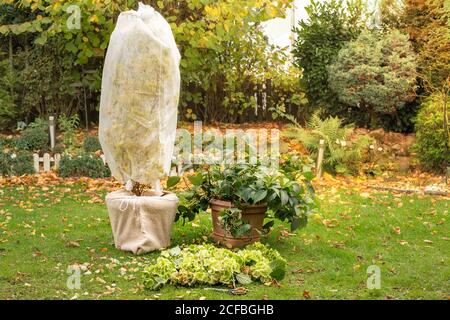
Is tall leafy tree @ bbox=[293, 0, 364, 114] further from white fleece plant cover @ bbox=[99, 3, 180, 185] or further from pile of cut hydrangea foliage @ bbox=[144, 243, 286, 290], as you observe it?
pile of cut hydrangea foliage @ bbox=[144, 243, 286, 290]

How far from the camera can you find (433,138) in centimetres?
1141

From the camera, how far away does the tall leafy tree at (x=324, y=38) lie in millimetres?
12977

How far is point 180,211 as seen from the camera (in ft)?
23.2

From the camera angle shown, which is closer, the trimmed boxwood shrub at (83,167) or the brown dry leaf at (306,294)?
the brown dry leaf at (306,294)

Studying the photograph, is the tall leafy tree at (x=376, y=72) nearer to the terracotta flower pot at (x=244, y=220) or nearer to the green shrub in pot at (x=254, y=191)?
the green shrub in pot at (x=254, y=191)

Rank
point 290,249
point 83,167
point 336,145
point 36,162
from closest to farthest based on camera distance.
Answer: point 290,249 → point 83,167 → point 36,162 → point 336,145

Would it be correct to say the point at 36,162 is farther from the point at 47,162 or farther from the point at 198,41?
the point at 198,41

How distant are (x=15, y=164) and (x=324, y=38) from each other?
5909 millimetres

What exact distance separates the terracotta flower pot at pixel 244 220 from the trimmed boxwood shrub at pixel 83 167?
4.16 metres

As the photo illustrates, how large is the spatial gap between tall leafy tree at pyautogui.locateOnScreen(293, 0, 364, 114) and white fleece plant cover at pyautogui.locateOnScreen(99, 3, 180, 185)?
21.8ft

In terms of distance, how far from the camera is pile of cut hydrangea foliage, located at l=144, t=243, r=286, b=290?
566cm

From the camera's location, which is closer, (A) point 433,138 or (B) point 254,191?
(B) point 254,191

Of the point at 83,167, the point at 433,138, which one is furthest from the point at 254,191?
the point at 433,138

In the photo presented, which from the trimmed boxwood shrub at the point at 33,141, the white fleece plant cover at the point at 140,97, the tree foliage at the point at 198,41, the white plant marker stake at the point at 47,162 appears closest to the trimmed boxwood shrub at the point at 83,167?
the white plant marker stake at the point at 47,162
